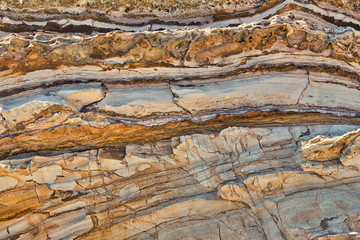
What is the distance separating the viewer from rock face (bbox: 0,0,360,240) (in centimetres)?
296

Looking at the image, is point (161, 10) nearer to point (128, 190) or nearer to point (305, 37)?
point (305, 37)

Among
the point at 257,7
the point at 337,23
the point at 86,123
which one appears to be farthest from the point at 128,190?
the point at 337,23

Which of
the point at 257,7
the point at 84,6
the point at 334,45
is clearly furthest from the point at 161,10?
the point at 334,45

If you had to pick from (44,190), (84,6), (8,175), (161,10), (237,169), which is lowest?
(237,169)

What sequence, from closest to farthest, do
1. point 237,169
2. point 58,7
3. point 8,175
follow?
point 8,175
point 237,169
point 58,7

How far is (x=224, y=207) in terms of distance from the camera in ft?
10.00

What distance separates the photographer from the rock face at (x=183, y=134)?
2.96 meters

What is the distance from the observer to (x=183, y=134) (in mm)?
3258

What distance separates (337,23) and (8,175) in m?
4.51

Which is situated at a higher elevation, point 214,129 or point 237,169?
point 214,129

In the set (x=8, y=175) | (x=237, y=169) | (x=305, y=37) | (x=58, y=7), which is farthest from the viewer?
(x=58, y=7)

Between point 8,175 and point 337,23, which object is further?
point 337,23

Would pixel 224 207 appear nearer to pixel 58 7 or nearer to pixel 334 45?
pixel 334 45

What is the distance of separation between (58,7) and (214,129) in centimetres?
282
